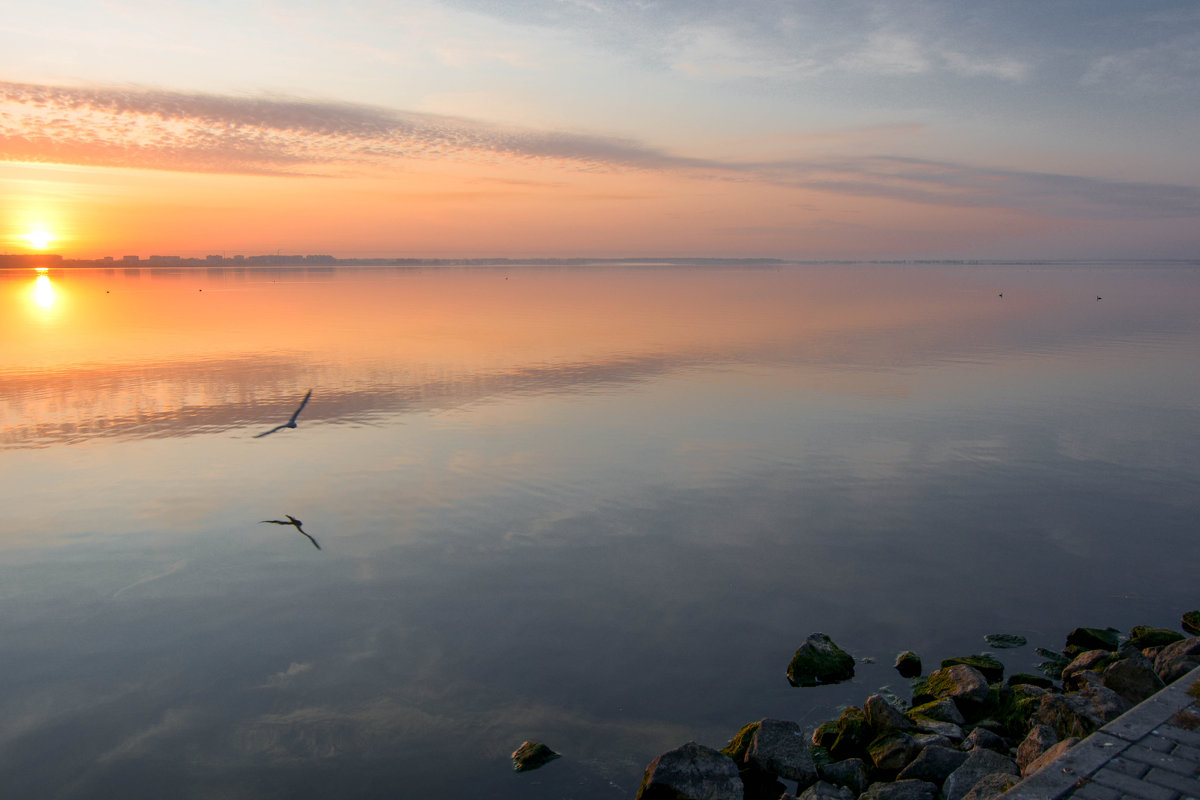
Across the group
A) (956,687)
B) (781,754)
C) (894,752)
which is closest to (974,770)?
(894,752)

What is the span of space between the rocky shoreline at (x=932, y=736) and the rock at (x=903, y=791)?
13 millimetres

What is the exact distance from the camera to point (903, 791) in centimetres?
975

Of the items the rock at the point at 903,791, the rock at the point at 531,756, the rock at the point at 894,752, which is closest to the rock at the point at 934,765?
the rock at the point at 894,752

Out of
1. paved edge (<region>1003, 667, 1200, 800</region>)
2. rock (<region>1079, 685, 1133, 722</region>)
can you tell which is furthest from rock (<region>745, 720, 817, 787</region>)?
rock (<region>1079, 685, 1133, 722</region>)

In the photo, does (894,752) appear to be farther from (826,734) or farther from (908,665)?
(908,665)

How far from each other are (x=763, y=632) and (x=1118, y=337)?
2218 inches

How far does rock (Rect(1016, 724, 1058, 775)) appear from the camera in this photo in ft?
32.2

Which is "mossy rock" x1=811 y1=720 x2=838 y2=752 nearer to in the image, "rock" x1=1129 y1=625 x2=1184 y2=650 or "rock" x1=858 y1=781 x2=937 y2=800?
"rock" x1=858 y1=781 x2=937 y2=800

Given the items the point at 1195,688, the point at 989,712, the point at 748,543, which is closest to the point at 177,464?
the point at 748,543

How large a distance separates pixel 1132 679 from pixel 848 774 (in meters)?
4.65

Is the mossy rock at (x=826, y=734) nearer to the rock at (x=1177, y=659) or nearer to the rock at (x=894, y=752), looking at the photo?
the rock at (x=894, y=752)

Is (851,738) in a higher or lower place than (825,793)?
lower

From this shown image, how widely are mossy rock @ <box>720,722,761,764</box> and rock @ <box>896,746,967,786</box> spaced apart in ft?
6.48

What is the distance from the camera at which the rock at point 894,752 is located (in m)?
10.5
